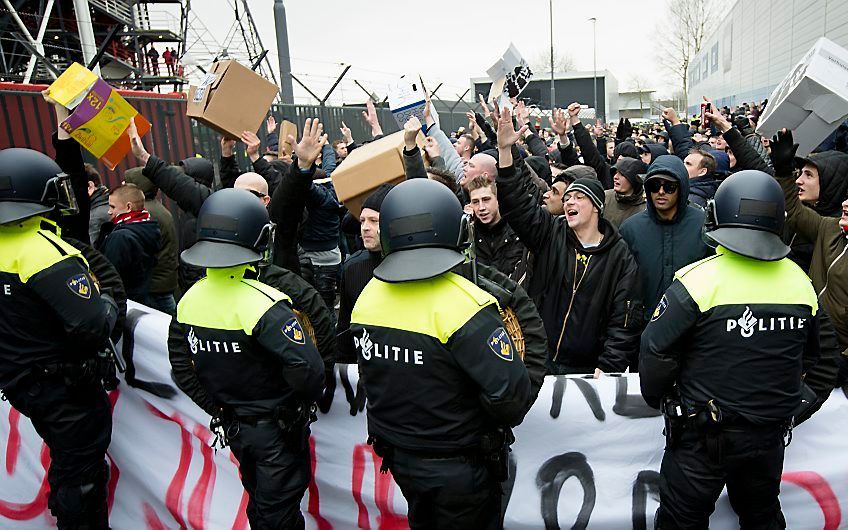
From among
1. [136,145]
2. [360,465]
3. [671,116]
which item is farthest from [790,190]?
[136,145]

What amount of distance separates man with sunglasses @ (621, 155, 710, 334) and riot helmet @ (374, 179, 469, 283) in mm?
1735

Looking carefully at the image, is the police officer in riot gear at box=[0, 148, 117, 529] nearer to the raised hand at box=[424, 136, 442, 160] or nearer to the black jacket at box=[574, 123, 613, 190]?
the raised hand at box=[424, 136, 442, 160]

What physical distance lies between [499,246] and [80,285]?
92.3 inches

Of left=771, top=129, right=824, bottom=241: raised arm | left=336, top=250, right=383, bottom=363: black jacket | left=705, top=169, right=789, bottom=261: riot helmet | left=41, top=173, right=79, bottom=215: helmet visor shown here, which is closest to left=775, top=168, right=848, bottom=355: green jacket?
left=771, top=129, right=824, bottom=241: raised arm

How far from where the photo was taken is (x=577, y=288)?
3332 mm

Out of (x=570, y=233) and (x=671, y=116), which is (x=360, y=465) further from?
(x=671, y=116)

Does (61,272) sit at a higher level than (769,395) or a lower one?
higher

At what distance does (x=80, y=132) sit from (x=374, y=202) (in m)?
2.27

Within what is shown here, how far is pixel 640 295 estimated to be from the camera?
3.31 metres

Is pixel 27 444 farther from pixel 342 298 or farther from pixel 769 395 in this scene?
pixel 769 395

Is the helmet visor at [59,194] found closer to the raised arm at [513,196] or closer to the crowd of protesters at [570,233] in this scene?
the crowd of protesters at [570,233]

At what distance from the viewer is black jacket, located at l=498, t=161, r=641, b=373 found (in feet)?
10.7

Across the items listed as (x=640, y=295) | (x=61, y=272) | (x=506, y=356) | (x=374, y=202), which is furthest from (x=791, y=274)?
(x=61, y=272)

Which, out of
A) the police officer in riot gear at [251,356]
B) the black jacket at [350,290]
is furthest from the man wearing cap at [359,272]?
the police officer in riot gear at [251,356]
